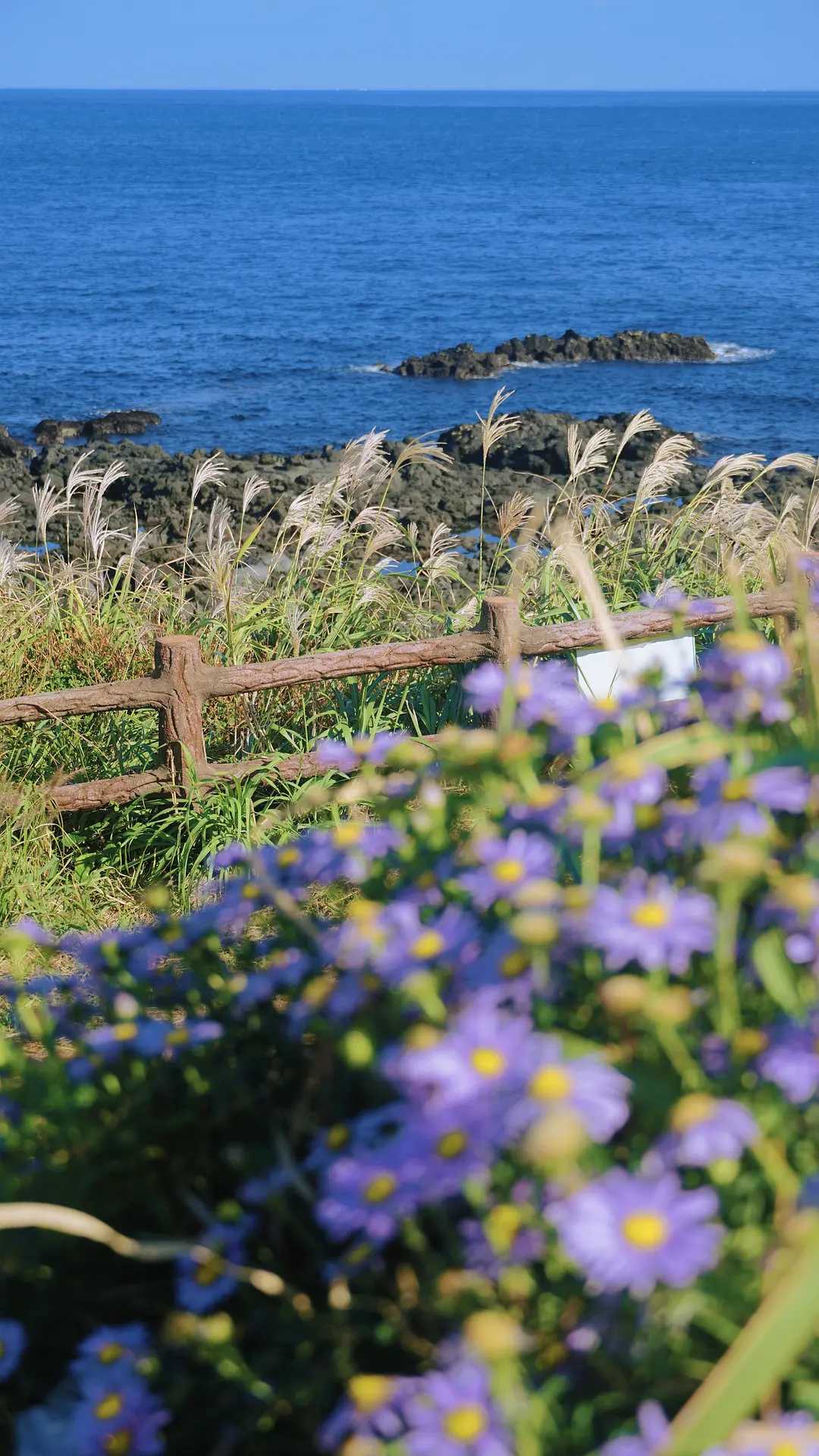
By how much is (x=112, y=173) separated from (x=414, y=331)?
59.6m

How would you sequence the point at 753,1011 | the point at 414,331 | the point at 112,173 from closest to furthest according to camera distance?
the point at 753,1011
the point at 414,331
the point at 112,173

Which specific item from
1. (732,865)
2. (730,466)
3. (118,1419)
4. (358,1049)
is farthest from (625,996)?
(730,466)

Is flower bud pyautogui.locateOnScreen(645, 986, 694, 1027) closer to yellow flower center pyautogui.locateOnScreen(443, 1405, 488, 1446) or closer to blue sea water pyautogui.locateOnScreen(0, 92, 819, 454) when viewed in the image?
yellow flower center pyautogui.locateOnScreen(443, 1405, 488, 1446)

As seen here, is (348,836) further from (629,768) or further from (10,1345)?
(10,1345)

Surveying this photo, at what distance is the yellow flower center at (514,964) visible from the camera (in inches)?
41.5

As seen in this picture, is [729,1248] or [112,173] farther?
[112,173]

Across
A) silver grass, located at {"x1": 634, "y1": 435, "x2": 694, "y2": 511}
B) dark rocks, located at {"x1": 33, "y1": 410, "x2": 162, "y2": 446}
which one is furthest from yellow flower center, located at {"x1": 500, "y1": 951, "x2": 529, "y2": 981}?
dark rocks, located at {"x1": 33, "y1": 410, "x2": 162, "y2": 446}

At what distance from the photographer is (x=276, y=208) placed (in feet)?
222

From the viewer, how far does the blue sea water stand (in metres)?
27.6

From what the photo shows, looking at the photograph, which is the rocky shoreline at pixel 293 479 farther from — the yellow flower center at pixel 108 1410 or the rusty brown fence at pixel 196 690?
the yellow flower center at pixel 108 1410

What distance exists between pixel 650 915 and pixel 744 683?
384 millimetres

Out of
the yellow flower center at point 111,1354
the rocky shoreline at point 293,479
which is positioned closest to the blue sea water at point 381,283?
the rocky shoreline at point 293,479

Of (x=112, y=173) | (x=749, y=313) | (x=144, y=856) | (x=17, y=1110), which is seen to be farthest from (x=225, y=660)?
(x=112, y=173)

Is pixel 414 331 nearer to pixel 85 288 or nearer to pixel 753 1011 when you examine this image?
pixel 85 288
